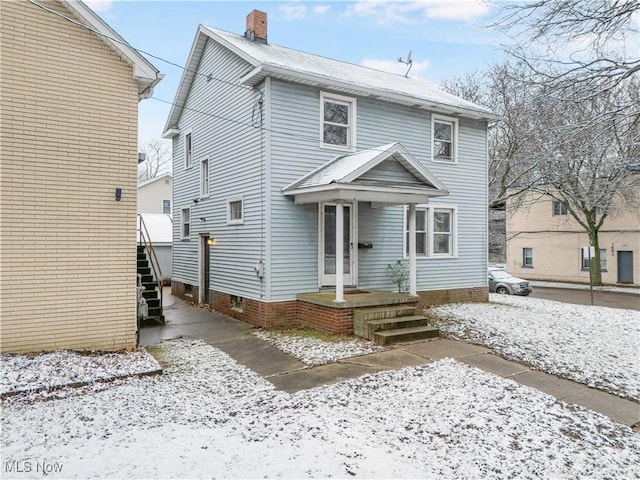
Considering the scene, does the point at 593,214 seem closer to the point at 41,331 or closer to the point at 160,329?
the point at 160,329

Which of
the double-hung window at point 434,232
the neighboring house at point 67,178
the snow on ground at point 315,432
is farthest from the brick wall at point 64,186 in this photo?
the double-hung window at point 434,232

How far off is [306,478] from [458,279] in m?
9.77

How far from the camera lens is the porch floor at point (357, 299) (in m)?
8.34

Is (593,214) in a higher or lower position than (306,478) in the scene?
higher

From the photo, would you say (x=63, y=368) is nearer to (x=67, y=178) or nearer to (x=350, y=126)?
(x=67, y=178)

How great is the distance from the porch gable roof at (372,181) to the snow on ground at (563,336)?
305cm

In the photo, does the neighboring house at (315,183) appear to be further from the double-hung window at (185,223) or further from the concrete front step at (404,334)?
the concrete front step at (404,334)

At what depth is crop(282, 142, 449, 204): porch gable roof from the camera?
8.30 m

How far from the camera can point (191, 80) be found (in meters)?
13.0

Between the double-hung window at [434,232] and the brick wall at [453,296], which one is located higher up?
the double-hung window at [434,232]

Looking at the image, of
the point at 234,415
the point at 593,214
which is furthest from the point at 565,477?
the point at 593,214

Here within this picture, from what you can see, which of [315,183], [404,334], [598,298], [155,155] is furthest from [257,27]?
[155,155]

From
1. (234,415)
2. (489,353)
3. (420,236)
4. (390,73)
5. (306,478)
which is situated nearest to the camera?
(306,478)

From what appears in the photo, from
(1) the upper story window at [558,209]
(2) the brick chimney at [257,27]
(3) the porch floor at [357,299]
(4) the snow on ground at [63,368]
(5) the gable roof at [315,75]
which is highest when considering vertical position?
(2) the brick chimney at [257,27]
